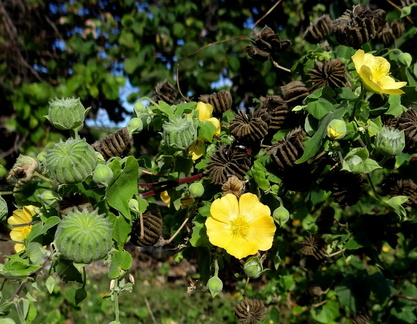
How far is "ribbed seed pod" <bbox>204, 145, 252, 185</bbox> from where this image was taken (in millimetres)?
1109

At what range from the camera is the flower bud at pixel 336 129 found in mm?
1016

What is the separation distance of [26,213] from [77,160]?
342mm

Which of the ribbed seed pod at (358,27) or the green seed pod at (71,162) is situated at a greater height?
the green seed pod at (71,162)

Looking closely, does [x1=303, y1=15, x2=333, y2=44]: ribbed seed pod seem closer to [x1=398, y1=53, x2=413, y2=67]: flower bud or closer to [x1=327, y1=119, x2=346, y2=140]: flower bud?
[x1=398, y1=53, x2=413, y2=67]: flower bud

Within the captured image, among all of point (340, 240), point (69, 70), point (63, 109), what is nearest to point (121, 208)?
point (63, 109)

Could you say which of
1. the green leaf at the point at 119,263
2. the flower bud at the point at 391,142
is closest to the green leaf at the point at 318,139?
the flower bud at the point at 391,142

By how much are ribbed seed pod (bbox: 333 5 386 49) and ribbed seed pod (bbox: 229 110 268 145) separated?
1.33ft

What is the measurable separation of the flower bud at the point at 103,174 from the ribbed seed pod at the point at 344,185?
57 centimetres

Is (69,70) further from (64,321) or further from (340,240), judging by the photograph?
(340,240)

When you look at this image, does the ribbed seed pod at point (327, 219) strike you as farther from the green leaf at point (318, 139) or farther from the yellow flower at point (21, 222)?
the yellow flower at point (21, 222)

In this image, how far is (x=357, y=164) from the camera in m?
1.03

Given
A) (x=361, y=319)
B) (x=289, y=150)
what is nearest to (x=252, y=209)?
(x=289, y=150)

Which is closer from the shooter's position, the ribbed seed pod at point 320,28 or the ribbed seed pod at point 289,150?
the ribbed seed pod at point 289,150

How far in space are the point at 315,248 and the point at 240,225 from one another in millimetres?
549
